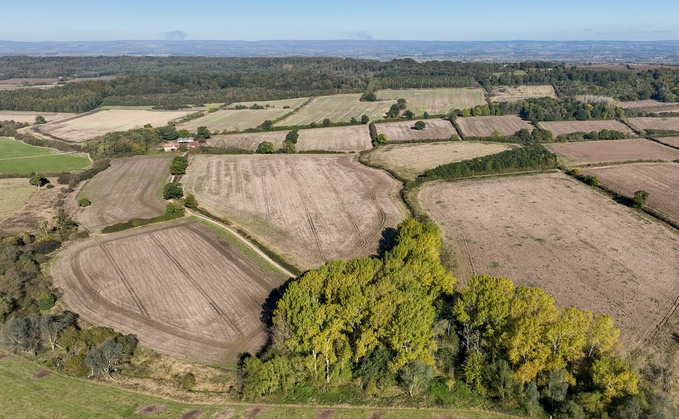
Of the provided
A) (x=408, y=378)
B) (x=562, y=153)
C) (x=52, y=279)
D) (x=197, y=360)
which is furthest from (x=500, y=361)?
(x=562, y=153)

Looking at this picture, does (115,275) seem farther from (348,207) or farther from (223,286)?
(348,207)

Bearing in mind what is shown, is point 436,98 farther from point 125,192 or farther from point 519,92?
point 125,192

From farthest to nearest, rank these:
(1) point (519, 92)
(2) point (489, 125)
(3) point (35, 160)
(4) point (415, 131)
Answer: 1. (1) point (519, 92)
2. (2) point (489, 125)
3. (4) point (415, 131)
4. (3) point (35, 160)

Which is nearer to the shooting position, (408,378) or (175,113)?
(408,378)

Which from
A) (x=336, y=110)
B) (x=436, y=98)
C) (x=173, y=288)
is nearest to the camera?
(x=173, y=288)

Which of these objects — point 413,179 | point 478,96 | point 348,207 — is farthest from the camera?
point 478,96

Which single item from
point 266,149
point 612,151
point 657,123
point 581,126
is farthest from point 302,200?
point 657,123

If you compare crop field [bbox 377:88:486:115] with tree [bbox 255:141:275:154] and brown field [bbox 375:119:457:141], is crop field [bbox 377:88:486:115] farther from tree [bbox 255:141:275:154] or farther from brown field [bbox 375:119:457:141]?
tree [bbox 255:141:275:154]
